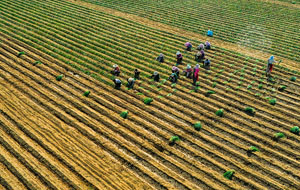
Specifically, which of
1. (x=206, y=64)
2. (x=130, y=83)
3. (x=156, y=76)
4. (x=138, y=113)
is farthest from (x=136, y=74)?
(x=206, y=64)

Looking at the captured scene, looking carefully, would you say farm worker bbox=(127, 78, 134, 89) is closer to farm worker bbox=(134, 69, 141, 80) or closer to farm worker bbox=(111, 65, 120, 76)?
farm worker bbox=(134, 69, 141, 80)

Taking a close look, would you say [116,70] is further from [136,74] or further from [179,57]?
[179,57]

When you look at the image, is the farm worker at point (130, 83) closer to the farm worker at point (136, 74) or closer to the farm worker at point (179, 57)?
the farm worker at point (136, 74)

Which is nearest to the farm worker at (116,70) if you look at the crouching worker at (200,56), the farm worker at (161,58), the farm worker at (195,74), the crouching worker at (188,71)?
the farm worker at (161,58)

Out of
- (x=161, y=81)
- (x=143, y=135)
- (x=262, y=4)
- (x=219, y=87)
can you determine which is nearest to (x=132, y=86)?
(x=161, y=81)

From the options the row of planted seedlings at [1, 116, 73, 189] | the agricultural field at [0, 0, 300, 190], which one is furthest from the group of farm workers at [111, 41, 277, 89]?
the row of planted seedlings at [1, 116, 73, 189]
